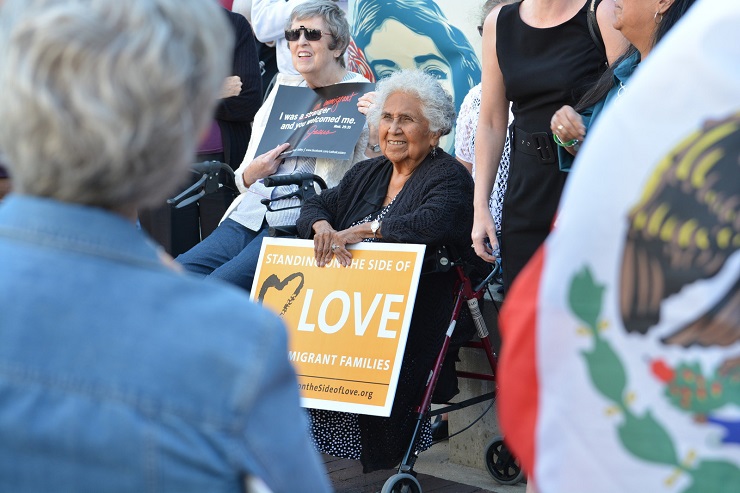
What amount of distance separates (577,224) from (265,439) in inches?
22.8

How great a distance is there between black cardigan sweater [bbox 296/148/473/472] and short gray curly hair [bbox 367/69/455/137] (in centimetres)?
26

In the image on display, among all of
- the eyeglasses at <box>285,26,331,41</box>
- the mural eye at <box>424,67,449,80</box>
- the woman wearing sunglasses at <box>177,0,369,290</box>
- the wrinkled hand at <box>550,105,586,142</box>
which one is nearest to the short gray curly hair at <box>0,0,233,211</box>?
the wrinkled hand at <box>550,105,586,142</box>

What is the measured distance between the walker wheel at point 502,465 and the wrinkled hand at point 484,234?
106 cm

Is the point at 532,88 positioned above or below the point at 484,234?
above

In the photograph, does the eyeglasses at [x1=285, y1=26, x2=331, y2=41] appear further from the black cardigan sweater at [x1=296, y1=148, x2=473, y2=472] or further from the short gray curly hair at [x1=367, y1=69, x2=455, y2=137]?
the black cardigan sweater at [x1=296, y1=148, x2=473, y2=472]

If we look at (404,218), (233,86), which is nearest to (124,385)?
(404,218)

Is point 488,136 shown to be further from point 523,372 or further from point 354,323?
point 523,372

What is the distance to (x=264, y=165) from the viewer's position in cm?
531

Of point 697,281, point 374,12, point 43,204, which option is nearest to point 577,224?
point 697,281

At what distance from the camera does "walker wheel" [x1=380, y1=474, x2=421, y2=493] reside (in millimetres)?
4031

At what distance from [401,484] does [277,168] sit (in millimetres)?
1984

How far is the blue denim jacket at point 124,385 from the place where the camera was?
110 centimetres

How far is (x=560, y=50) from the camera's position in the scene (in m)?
3.67

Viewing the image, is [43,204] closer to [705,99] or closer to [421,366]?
[705,99]
